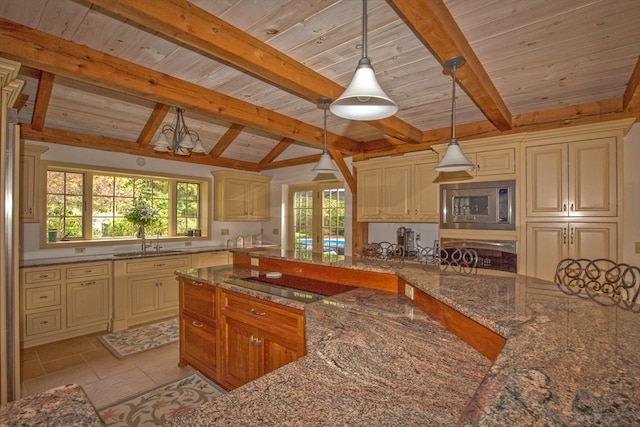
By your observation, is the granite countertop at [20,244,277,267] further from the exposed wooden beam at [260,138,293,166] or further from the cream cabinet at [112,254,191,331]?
the exposed wooden beam at [260,138,293,166]

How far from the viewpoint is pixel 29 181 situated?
11.9 feet

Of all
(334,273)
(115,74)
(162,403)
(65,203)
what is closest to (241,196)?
(65,203)

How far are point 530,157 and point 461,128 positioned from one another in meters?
0.87

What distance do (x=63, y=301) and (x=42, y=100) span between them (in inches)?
88.9

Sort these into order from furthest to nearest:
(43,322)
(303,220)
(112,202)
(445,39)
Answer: (303,220) < (112,202) < (43,322) < (445,39)

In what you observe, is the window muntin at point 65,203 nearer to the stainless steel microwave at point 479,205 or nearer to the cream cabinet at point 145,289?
the cream cabinet at point 145,289

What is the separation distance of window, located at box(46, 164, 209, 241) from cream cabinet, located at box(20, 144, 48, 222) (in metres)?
0.32

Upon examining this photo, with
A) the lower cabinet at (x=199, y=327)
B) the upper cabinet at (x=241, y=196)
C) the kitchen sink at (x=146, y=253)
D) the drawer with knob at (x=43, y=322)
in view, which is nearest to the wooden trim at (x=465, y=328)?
the lower cabinet at (x=199, y=327)

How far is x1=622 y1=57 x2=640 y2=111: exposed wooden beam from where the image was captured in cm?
241

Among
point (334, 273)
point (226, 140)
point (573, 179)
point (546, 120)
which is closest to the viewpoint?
point (334, 273)

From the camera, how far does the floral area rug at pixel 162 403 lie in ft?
7.50

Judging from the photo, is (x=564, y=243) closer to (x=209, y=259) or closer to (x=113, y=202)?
(x=209, y=259)

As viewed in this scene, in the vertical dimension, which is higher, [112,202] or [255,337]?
[112,202]

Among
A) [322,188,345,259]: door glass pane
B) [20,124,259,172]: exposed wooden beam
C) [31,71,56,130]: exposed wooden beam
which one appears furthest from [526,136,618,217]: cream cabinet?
[31,71,56,130]: exposed wooden beam
